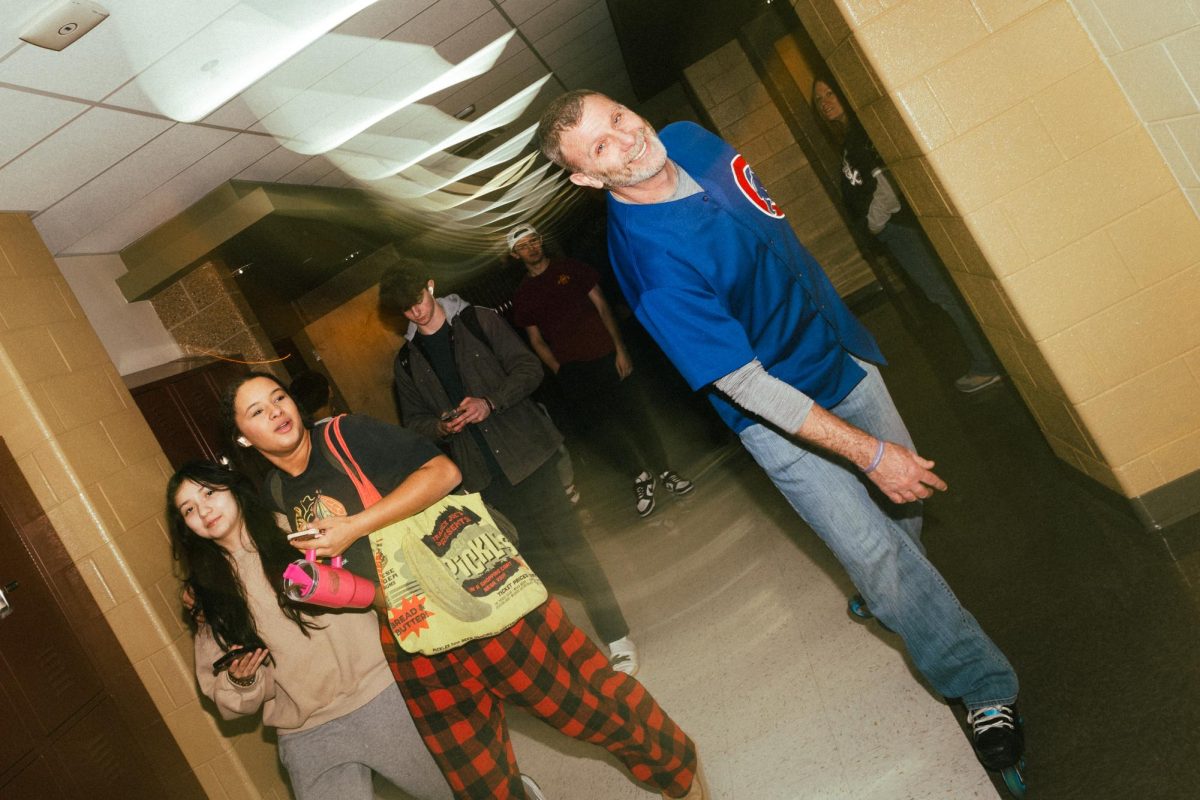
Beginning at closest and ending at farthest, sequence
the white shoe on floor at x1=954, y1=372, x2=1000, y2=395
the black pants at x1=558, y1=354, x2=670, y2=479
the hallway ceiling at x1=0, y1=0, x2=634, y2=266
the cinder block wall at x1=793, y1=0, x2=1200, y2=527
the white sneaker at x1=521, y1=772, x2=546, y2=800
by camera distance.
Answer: the cinder block wall at x1=793, y1=0, x2=1200, y2=527
the white sneaker at x1=521, y1=772, x2=546, y2=800
the hallway ceiling at x1=0, y1=0, x2=634, y2=266
the white shoe on floor at x1=954, y1=372, x2=1000, y2=395
the black pants at x1=558, y1=354, x2=670, y2=479

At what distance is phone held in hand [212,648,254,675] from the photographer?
1.73 metres

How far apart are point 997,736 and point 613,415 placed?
11.2ft

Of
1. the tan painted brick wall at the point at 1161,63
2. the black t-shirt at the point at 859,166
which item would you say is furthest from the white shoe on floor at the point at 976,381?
the tan painted brick wall at the point at 1161,63

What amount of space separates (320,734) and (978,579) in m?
1.85

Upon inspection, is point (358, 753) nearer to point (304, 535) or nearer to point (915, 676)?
point (304, 535)

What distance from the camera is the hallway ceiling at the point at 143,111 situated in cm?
217

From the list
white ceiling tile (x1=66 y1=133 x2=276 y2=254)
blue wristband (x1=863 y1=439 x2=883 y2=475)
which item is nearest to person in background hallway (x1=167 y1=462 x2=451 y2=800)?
blue wristband (x1=863 y1=439 x2=883 y2=475)

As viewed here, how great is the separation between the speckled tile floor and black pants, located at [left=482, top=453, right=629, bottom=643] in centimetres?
26

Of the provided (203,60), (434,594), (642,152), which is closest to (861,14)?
(642,152)

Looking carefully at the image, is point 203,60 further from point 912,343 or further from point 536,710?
point 912,343

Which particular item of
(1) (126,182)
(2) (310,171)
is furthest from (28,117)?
(2) (310,171)

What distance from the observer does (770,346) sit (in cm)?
166

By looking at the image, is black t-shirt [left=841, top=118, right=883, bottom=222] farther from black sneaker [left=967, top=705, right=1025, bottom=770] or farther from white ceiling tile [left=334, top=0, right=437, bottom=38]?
black sneaker [left=967, top=705, right=1025, bottom=770]

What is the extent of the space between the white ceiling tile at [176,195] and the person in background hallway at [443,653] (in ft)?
7.35
